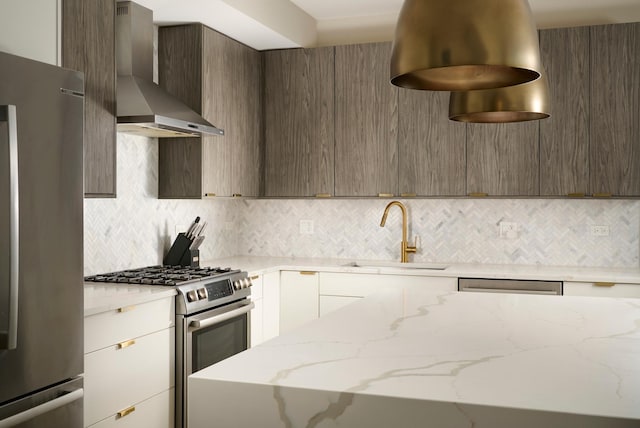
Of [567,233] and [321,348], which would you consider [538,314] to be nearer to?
[321,348]

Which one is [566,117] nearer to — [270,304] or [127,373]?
[270,304]

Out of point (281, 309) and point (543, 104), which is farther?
point (281, 309)

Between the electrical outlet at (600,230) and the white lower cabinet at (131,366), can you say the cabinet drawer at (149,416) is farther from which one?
the electrical outlet at (600,230)

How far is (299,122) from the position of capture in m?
4.91

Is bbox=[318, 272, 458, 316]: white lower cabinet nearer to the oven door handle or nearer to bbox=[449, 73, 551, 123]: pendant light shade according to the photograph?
the oven door handle

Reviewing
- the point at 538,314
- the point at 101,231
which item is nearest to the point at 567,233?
the point at 538,314

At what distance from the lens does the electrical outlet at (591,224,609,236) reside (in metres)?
4.59

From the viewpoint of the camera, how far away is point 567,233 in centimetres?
466

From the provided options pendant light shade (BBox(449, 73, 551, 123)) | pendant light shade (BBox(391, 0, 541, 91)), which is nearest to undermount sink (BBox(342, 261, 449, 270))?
pendant light shade (BBox(449, 73, 551, 123))

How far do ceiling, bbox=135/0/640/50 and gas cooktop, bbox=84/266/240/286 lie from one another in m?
1.48

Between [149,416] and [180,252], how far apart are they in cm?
126

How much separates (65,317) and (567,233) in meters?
3.41

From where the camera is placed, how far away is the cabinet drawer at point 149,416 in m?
3.01

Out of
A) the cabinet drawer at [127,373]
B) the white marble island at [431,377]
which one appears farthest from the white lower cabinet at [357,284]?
the white marble island at [431,377]
